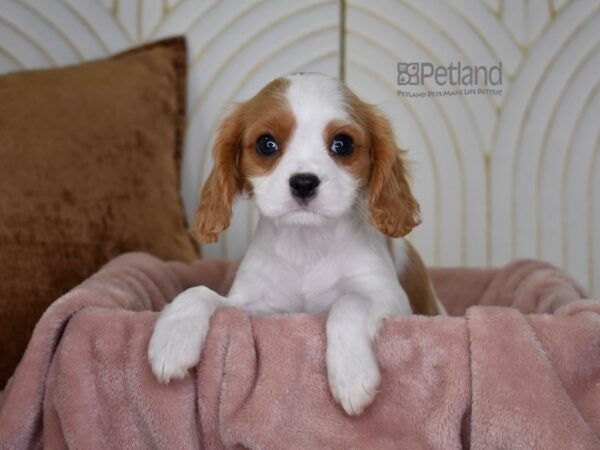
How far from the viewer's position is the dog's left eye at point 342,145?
1904 mm

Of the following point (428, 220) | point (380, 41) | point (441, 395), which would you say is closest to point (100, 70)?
point (380, 41)

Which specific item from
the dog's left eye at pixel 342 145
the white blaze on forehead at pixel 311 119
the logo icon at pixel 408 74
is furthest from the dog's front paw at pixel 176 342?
the logo icon at pixel 408 74

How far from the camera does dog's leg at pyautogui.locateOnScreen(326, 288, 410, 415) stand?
4.83 feet

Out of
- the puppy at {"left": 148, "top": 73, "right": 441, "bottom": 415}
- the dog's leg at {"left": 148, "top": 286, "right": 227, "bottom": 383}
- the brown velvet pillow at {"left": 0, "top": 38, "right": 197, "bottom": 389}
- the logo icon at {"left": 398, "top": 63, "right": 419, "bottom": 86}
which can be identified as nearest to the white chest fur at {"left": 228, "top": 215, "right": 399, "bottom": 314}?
the puppy at {"left": 148, "top": 73, "right": 441, "bottom": 415}

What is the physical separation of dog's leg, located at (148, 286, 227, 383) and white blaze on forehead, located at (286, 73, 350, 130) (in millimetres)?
553

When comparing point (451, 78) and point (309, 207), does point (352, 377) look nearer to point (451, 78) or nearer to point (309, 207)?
point (309, 207)

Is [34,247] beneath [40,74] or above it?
beneath

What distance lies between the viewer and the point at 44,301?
2.40 meters

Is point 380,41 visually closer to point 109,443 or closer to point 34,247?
point 34,247

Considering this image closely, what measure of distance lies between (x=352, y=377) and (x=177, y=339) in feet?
1.20

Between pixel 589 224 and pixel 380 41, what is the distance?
115cm

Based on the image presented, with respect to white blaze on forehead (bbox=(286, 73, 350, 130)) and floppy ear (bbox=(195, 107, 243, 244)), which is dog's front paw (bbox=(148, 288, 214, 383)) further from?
white blaze on forehead (bbox=(286, 73, 350, 130))

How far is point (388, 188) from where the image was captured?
1.97m

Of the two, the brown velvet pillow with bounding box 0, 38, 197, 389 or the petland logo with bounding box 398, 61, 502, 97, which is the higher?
the petland logo with bounding box 398, 61, 502, 97
